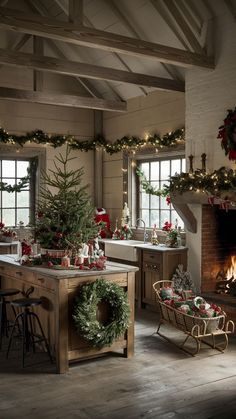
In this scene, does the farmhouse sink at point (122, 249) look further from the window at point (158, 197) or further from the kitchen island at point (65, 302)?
the kitchen island at point (65, 302)

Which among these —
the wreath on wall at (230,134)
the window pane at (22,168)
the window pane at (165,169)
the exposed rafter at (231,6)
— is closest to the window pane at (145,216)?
the window pane at (165,169)

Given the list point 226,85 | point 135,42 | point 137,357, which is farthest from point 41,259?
point 226,85

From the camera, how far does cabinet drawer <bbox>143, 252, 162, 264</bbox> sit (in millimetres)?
7297

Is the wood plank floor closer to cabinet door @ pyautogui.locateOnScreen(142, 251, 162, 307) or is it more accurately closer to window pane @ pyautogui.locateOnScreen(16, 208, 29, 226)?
cabinet door @ pyautogui.locateOnScreen(142, 251, 162, 307)

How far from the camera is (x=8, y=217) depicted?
925 cm

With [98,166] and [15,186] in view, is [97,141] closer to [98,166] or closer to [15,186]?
[98,166]

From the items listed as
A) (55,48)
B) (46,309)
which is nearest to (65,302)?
(46,309)

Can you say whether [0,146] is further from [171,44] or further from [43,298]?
[43,298]

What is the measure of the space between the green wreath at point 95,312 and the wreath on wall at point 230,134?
2.42 meters

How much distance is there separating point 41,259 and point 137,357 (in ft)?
4.98

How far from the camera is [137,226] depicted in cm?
904

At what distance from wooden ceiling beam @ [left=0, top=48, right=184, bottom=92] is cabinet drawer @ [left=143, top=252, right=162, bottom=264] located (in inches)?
101

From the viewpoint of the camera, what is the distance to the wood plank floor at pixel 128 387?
3.86 m

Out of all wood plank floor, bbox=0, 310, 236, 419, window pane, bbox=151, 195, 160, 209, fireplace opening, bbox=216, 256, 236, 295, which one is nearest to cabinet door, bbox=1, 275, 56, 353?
wood plank floor, bbox=0, 310, 236, 419
